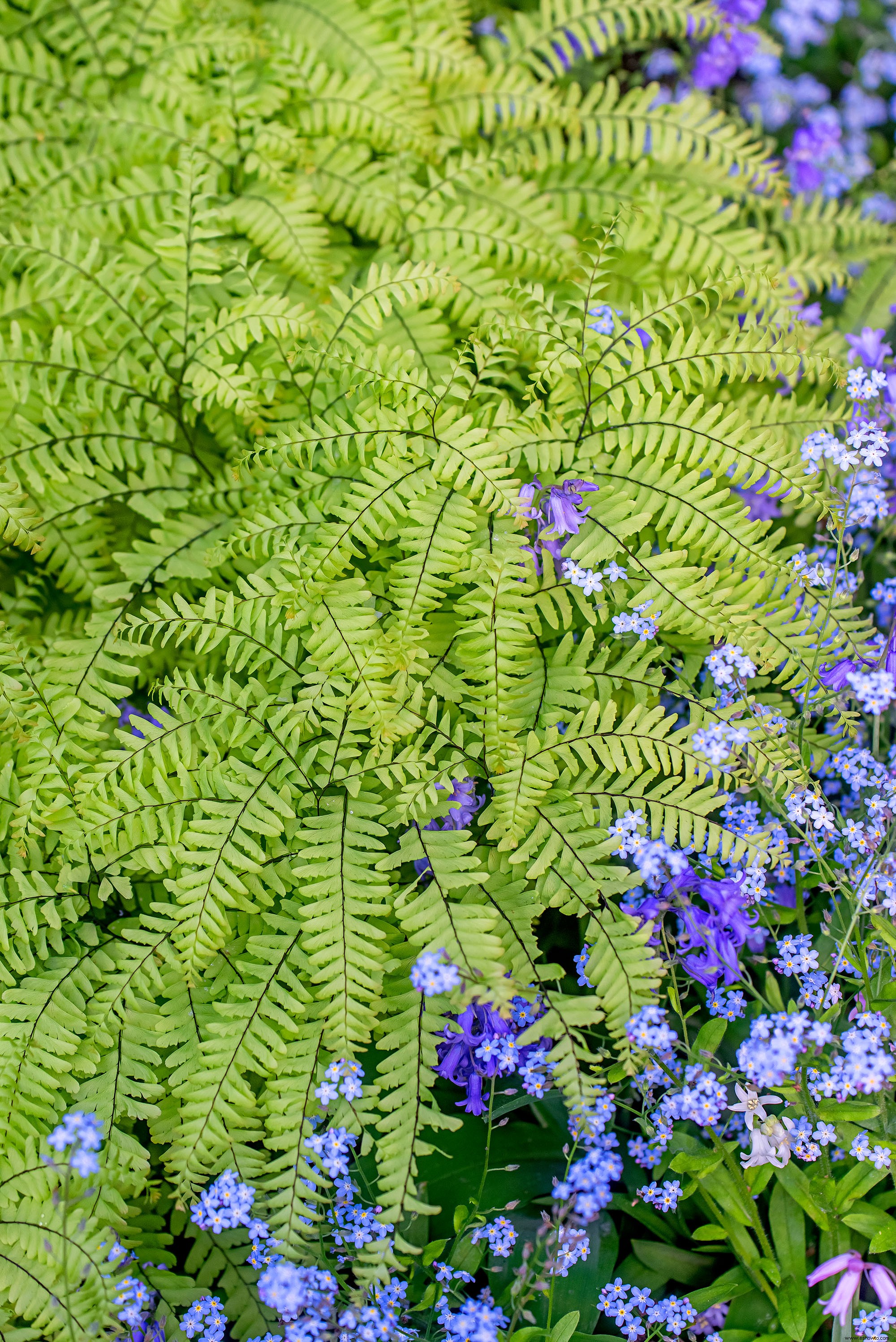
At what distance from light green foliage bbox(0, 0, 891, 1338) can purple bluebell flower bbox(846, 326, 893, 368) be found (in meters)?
0.20

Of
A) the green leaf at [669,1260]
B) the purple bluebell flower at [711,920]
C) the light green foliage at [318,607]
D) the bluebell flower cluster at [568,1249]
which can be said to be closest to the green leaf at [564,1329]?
the bluebell flower cluster at [568,1249]

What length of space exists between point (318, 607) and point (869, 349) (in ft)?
6.12

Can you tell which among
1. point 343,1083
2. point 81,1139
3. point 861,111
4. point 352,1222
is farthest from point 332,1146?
point 861,111

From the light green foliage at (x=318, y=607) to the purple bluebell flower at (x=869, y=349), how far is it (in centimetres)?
20

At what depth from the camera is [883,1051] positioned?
1954 millimetres

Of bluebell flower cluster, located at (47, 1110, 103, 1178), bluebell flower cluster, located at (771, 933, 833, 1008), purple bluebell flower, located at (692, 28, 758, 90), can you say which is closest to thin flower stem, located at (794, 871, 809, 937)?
bluebell flower cluster, located at (771, 933, 833, 1008)

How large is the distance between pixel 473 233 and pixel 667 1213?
2.82 meters

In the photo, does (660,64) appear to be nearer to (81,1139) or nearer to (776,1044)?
(776,1044)

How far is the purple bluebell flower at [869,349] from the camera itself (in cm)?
281

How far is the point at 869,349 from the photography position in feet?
9.28

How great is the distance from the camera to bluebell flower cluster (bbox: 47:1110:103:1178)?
181 centimetres

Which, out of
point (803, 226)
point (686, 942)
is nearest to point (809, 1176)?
point (686, 942)

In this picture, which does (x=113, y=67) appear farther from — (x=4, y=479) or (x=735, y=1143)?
(x=735, y=1143)

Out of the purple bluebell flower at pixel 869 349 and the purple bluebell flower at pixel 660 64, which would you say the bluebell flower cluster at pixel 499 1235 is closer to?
the purple bluebell flower at pixel 869 349
